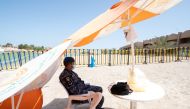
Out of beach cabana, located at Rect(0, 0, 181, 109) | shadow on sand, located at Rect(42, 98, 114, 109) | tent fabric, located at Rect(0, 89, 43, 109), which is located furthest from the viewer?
shadow on sand, located at Rect(42, 98, 114, 109)

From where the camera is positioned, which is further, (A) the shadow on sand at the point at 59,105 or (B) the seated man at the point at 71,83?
(A) the shadow on sand at the point at 59,105

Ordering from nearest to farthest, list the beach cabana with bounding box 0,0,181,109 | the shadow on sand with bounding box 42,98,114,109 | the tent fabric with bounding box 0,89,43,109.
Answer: the beach cabana with bounding box 0,0,181,109
the tent fabric with bounding box 0,89,43,109
the shadow on sand with bounding box 42,98,114,109

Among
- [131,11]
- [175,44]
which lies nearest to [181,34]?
[175,44]

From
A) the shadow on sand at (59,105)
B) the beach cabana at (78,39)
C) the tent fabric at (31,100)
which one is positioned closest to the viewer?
the beach cabana at (78,39)

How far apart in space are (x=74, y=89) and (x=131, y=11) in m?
1.93

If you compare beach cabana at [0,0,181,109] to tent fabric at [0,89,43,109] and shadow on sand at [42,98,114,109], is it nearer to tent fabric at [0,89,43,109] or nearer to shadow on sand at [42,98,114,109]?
tent fabric at [0,89,43,109]

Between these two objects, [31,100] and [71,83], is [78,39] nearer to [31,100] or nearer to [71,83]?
[71,83]

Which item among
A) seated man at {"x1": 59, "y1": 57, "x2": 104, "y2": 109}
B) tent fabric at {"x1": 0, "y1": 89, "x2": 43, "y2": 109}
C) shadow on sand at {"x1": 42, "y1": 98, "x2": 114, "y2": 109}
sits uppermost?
seated man at {"x1": 59, "y1": 57, "x2": 104, "y2": 109}

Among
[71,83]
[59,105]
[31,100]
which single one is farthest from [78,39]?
[59,105]

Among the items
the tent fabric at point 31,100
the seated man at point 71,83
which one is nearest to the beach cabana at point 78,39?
the tent fabric at point 31,100

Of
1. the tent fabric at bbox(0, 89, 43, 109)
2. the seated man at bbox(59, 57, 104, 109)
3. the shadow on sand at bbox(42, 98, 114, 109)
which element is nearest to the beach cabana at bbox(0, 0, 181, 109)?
the tent fabric at bbox(0, 89, 43, 109)

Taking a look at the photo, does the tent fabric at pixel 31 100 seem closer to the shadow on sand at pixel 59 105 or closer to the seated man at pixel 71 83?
the seated man at pixel 71 83

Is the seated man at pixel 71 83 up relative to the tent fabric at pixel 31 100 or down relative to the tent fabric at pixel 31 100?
up

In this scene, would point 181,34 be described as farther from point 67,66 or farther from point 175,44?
point 67,66
